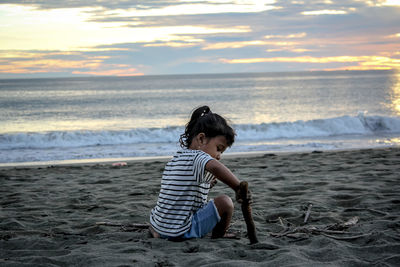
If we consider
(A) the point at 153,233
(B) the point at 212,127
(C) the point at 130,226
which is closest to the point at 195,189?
(B) the point at 212,127

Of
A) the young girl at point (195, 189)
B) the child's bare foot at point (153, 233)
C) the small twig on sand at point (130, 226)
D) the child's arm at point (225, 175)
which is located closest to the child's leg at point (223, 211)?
the young girl at point (195, 189)

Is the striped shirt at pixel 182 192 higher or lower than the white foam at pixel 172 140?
higher

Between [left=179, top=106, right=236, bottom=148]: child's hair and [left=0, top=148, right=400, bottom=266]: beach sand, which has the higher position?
[left=179, top=106, right=236, bottom=148]: child's hair

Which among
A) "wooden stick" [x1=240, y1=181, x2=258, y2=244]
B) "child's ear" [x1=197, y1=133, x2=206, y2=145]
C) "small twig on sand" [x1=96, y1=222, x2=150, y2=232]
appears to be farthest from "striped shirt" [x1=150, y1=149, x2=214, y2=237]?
"small twig on sand" [x1=96, y1=222, x2=150, y2=232]

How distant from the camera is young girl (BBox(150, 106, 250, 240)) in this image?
3.02 meters

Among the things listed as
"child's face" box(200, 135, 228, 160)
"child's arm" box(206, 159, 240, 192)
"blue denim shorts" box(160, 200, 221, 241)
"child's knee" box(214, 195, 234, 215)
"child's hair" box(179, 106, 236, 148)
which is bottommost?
"blue denim shorts" box(160, 200, 221, 241)

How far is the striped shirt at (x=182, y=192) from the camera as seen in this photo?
2969 mm

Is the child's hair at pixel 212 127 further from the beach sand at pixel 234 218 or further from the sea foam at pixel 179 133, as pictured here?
the sea foam at pixel 179 133

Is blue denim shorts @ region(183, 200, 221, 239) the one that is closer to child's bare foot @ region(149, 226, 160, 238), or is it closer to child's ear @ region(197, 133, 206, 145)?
child's bare foot @ region(149, 226, 160, 238)

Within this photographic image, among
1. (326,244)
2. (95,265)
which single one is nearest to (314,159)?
(326,244)

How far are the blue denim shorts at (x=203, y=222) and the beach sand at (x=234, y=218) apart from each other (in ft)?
0.30

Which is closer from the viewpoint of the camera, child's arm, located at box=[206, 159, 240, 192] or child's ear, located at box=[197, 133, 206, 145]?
child's arm, located at box=[206, 159, 240, 192]

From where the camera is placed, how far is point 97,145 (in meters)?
13.8

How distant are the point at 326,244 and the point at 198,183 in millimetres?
1069
